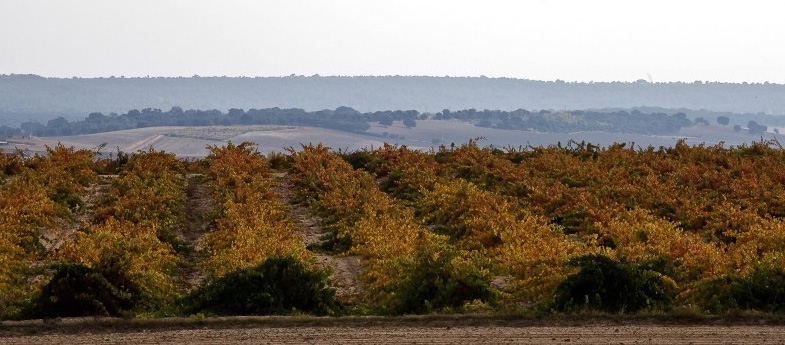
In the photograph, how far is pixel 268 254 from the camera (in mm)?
21172

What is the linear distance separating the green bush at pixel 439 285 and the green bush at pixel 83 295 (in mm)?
4190

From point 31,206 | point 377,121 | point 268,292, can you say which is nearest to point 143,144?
point 377,121

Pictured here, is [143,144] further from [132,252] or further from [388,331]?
[388,331]

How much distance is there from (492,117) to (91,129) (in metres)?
64.7

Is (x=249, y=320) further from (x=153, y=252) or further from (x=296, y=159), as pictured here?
(x=296, y=159)

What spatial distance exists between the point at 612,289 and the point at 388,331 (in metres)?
→ 4.11

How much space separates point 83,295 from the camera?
16.8m

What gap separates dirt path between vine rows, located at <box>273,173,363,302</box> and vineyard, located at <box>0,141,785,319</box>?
0.09 metres

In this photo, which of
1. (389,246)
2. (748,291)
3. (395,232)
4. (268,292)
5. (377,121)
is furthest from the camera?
(377,121)

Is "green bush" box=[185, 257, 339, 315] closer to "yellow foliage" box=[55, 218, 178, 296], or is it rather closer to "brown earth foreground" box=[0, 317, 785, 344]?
"yellow foliage" box=[55, 218, 178, 296]

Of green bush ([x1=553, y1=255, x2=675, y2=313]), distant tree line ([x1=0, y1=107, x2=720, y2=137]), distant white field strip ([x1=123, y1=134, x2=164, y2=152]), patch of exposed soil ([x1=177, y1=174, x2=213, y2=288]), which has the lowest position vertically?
distant white field strip ([x1=123, y1=134, x2=164, y2=152])

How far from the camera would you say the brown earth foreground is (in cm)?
1454

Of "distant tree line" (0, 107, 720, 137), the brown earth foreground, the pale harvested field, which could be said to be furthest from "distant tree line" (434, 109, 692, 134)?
the brown earth foreground

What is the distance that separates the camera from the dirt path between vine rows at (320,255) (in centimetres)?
1995
